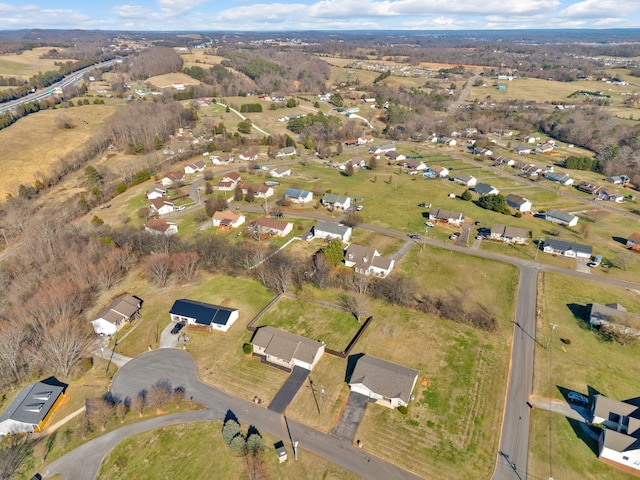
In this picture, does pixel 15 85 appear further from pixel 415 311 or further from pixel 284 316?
pixel 415 311

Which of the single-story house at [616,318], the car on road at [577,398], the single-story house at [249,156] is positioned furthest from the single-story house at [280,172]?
the car on road at [577,398]

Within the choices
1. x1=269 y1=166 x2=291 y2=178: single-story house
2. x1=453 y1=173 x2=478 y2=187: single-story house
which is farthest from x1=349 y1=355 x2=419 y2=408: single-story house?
x1=269 y1=166 x2=291 y2=178: single-story house

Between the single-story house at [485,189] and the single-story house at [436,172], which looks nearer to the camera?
the single-story house at [485,189]

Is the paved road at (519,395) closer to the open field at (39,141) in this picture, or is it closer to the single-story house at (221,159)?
the single-story house at (221,159)

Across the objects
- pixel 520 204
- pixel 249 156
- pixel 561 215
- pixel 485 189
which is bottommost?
pixel 249 156

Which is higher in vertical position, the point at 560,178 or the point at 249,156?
the point at 560,178

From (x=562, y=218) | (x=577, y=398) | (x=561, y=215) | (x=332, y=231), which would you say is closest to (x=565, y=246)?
(x=562, y=218)

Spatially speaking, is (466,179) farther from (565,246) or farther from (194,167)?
(194,167)
